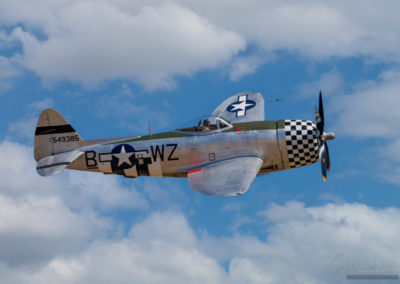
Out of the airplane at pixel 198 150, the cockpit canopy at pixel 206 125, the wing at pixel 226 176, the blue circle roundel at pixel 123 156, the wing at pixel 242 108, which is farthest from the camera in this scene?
the wing at pixel 242 108

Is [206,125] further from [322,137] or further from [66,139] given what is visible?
[66,139]

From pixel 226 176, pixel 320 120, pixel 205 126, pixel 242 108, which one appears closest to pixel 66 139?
pixel 205 126

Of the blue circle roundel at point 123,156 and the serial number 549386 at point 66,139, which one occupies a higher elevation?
the serial number 549386 at point 66,139

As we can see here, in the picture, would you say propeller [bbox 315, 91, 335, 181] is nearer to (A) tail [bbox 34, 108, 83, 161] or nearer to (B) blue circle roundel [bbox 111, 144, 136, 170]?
(B) blue circle roundel [bbox 111, 144, 136, 170]

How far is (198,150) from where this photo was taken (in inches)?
814

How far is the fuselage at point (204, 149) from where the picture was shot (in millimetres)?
20297

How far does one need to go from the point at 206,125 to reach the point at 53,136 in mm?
6160

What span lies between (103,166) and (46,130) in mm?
2806

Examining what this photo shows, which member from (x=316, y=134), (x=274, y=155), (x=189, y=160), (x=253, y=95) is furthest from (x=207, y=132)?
(x=253, y=95)

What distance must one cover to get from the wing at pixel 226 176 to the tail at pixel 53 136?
5023 millimetres

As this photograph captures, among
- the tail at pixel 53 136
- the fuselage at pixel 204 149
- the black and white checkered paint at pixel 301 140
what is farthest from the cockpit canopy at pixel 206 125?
the tail at pixel 53 136

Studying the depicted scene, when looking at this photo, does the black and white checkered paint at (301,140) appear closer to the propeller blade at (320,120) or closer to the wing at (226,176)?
the propeller blade at (320,120)

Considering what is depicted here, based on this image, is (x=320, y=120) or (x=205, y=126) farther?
(x=205, y=126)

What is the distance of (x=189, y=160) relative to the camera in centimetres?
2081
